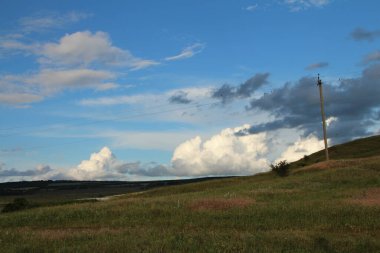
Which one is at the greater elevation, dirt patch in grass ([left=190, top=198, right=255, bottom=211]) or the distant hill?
the distant hill

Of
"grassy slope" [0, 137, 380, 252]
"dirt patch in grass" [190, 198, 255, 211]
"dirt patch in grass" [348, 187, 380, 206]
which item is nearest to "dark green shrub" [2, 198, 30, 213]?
"grassy slope" [0, 137, 380, 252]

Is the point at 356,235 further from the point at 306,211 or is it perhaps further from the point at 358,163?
the point at 358,163

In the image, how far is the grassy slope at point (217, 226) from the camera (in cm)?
1892

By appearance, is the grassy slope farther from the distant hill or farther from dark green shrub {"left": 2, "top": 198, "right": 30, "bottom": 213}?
the distant hill

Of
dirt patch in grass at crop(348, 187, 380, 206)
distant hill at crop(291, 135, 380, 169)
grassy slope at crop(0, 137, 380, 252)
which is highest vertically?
distant hill at crop(291, 135, 380, 169)

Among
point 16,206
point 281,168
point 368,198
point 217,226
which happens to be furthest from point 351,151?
point 217,226

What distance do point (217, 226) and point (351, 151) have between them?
334 ft

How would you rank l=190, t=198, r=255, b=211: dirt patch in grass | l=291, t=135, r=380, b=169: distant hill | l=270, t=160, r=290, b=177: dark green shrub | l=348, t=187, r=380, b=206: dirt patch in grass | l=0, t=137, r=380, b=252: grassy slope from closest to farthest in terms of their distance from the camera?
l=0, t=137, r=380, b=252: grassy slope, l=348, t=187, r=380, b=206: dirt patch in grass, l=190, t=198, r=255, b=211: dirt patch in grass, l=270, t=160, r=290, b=177: dark green shrub, l=291, t=135, r=380, b=169: distant hill

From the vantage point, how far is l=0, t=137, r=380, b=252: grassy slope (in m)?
18.9

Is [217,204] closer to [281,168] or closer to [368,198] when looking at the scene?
[368,198]

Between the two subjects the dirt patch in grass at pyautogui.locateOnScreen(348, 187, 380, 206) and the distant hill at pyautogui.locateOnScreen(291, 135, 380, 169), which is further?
the distant hill at pyautogui.locateOnScreen(291, 135, 380, 169)

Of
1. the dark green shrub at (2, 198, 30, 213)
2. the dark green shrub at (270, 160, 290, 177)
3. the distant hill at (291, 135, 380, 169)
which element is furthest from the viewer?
the distant hill at (291, 135, 380, 169)

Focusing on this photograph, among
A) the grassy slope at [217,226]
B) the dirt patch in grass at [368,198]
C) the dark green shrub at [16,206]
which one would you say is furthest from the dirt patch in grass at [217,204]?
the dark green shrub at [16,206]

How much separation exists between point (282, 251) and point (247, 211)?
1560 cm
